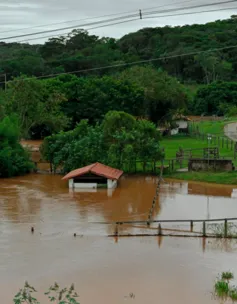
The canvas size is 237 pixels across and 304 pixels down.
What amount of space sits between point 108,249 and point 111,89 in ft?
110

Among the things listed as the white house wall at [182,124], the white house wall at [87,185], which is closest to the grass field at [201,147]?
the white house wall at [182,124]

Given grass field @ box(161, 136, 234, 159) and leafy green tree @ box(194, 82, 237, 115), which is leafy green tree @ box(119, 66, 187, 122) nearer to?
grass field @ box(161, 136, 234, 159)

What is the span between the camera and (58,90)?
5203 centimetres

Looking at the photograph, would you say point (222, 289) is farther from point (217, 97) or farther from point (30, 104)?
point (217, 97)

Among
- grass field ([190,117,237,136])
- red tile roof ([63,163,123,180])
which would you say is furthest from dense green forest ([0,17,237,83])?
red tile roof ([63,163,123,180])

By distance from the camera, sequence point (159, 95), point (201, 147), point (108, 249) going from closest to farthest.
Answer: point (108, 249)
point (201, 147)
point (159, 95)

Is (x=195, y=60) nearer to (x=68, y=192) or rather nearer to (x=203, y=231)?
(x=68, y=192)

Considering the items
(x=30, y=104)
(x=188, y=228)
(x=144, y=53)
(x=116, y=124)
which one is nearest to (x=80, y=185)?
(x=116, y=124)

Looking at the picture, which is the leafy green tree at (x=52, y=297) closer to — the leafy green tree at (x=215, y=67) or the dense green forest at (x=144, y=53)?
the dense green forest at (x=144, y=53)

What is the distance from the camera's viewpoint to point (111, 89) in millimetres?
52656

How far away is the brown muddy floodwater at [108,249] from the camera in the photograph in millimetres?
16781

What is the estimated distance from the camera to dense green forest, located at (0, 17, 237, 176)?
1411 inches

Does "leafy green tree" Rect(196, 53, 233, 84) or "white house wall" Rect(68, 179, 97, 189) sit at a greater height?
"leafy green tree" Rect(196, 53, 233, 84)

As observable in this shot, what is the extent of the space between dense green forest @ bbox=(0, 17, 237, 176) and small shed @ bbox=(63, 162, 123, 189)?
81.1 inches
